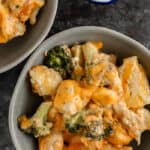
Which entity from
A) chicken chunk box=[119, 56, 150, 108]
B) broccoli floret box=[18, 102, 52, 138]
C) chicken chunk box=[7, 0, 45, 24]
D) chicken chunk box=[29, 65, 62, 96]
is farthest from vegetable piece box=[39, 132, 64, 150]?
chicken chunk box=[7, 0, 45, 24]

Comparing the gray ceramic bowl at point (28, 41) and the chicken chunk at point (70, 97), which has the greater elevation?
the gray ceramic bowl at point (28, 41)

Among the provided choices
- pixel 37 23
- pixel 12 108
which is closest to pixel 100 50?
pixel 37 23

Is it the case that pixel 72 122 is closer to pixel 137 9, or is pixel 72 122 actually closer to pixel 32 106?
pixel 32 106

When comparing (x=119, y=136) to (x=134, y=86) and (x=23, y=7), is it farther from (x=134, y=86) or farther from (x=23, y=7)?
(x=23, y=7)

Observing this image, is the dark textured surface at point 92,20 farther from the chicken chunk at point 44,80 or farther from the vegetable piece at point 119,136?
the vegetable piece at point 119,136

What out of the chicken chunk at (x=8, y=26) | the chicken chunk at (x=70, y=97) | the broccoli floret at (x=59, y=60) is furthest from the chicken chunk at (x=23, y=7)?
the chicken chunk at (x=70, y=97)
